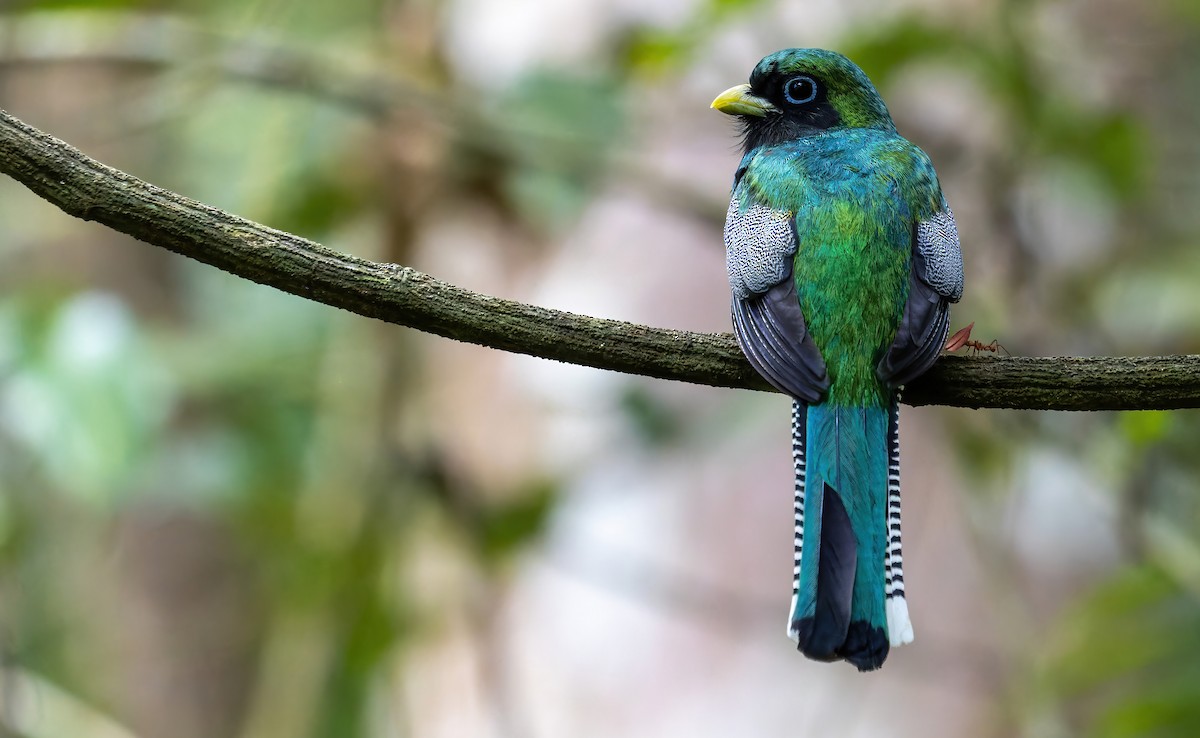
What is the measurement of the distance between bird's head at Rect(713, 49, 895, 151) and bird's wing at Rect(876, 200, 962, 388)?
390 millimetres

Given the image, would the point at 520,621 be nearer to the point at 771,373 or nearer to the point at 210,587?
the point at 210,587

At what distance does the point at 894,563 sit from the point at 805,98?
1.21m

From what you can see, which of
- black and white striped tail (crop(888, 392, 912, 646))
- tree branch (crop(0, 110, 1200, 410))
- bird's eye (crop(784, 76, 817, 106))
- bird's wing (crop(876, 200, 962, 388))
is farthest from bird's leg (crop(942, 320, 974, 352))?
bird's eye (crop(784, 76, 817, 106))

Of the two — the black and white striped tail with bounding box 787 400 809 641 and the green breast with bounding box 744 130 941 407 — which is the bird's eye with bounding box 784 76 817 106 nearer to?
the green breast with bounding box 744 130 941 407

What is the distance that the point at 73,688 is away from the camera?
4.92 meters

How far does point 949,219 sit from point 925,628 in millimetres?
2794

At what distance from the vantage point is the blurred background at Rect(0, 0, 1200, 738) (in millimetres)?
4043

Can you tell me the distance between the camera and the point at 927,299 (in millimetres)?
2510

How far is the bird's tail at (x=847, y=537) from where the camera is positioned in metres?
2.09

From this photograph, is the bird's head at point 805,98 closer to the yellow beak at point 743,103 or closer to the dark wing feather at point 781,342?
the yellow beak at point 743,103

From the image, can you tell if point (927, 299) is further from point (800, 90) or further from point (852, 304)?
point (800, 90)

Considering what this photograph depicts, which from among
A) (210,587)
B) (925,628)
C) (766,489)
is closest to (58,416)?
(766,489)

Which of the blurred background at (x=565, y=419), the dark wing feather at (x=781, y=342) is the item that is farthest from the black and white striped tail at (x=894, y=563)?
the blurred background at (x=565, y=419)

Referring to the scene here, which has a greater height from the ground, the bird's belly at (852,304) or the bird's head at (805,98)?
the bird's head at (805,98)
